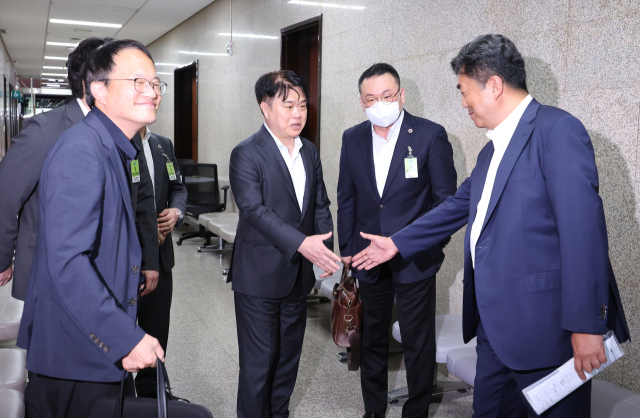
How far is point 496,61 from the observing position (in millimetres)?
1712

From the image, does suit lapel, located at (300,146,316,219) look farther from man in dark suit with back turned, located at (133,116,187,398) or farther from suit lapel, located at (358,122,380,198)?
man in dark suit with back turned, located at (133,116,187,398)

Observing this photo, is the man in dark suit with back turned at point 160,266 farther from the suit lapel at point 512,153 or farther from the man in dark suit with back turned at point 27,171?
the suit lapel at point 512,153

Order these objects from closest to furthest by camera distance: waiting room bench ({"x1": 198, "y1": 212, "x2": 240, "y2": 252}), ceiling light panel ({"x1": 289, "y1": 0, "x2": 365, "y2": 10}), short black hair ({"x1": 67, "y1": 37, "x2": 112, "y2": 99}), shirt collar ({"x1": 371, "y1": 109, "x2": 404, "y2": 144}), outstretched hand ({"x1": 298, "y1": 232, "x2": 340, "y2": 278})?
short black hair ({"x1": 67, "y1": 37, "x2": 112, "y2": 99}), outstretched hand ({"x1": 298, "y1": 232, "x2": 340, "y2": 278}), shirt collar ({"x1": 371, "y1": 109, "x2": 404, "y2": 144}), ceiling light panel ({"x1": 289, "y1": 0, "x2": 365, "y2": 10}), waiting room bench ({"x1": 198, "y1": 212, "x2": 240, "y2": 252})

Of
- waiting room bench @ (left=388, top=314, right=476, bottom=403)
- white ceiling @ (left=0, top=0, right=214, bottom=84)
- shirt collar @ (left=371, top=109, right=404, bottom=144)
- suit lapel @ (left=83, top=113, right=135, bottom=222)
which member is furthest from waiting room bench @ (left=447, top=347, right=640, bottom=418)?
white ceiling @ (left=0, top=0, right=214, bottom=84)

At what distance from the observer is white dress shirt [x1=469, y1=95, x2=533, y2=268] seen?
5.66 feet

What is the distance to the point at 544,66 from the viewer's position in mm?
2820

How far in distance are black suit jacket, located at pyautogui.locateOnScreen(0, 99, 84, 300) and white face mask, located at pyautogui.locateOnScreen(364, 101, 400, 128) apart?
52.5 inches

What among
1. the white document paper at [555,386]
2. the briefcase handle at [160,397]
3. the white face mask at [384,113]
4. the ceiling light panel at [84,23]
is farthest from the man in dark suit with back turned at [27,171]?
the ceiling light panel at [84,23]

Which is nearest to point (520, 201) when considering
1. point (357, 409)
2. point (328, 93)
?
point (357, 409)

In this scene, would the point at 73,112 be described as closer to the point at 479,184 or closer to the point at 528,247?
the point at 479,184

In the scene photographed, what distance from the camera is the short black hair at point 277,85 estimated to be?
2.39 metres

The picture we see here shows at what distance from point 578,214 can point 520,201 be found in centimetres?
17

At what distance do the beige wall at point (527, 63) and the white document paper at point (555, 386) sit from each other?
3.60 feet

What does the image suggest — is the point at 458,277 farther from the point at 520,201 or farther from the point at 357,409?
the point at 520,201
